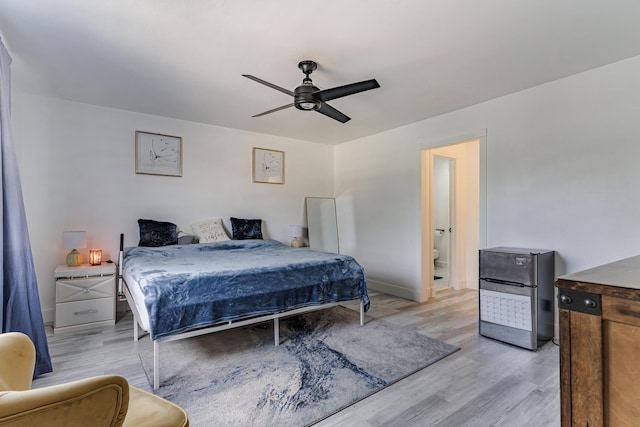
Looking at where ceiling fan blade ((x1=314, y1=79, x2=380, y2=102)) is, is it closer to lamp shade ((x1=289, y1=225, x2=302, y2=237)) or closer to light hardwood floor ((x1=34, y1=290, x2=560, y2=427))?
light hardwood floor ((x1=34, y1=290, x2=560, y2=427))

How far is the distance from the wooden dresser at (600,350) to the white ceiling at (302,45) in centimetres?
178

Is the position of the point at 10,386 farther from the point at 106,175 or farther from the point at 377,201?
the point at 377,201

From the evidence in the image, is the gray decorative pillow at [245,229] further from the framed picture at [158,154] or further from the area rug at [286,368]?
the area rug at [286,368]

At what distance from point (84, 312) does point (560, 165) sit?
5077mm

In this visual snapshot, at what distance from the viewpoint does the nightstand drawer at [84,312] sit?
3195 millimetres

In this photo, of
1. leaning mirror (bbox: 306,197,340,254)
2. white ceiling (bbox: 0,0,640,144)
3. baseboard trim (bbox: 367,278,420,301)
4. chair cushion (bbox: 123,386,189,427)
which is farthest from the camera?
leaning mirror (bbox: 306,197,340,254)

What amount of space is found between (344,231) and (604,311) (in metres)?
4.74

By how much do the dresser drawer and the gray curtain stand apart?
1012mm

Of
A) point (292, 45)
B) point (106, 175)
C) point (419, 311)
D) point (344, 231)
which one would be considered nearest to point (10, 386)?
point (292, 45)

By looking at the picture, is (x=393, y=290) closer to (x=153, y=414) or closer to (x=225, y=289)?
(x=225, y=289)

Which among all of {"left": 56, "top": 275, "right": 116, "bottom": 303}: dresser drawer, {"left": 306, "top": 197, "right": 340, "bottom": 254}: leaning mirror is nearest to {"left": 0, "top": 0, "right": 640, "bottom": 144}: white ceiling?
{"left": 56, "top": 275, "right": 116, "bottom": 303}: dresser drawer

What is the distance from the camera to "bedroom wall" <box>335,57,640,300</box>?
2.66 meters

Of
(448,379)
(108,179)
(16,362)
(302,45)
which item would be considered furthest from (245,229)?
(16,362)

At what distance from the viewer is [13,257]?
2.19m
